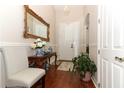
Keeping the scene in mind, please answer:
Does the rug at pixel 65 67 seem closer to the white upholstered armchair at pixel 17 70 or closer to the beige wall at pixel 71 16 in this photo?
the beige wall at pixel 71 16

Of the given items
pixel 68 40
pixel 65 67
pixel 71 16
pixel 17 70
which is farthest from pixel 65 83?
pixel 71 16

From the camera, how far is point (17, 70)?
7.62ft

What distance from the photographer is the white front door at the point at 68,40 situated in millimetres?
6719

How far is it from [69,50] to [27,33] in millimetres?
3862

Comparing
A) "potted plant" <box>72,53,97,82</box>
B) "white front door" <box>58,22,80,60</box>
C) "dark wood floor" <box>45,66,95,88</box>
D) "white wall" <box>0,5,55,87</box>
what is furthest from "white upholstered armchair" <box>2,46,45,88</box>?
"white front door" <box>58,22,80,60</box>

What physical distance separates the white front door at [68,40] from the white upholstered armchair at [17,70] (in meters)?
4.26

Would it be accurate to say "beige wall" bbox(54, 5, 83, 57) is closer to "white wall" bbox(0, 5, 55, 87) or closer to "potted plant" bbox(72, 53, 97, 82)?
"potted plant" bbox(72, 53, 97, 82)

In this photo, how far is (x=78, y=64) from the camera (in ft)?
11.1

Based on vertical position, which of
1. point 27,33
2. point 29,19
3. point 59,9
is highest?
point 59,9

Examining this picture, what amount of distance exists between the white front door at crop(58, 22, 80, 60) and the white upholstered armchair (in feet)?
14.0

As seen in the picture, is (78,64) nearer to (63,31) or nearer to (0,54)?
(0,54)

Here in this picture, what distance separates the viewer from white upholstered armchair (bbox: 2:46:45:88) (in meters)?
1.86
